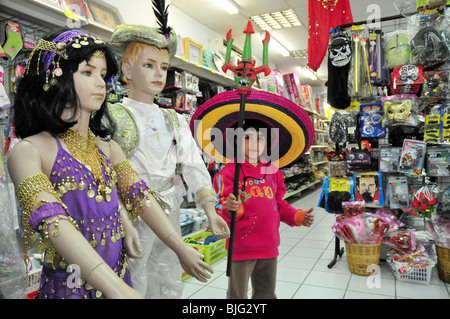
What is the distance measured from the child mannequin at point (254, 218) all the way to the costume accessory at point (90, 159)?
0.65m

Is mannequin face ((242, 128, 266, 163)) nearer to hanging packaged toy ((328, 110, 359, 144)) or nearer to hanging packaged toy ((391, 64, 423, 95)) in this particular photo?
hanging packaged toy ((328, 110, 359, 144))

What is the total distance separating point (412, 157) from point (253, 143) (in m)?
1.94

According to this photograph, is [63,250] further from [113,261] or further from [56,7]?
[56,7]

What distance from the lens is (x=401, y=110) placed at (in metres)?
2.79

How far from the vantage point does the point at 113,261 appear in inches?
39.9

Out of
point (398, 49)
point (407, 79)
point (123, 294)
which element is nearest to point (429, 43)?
point (398, 49)

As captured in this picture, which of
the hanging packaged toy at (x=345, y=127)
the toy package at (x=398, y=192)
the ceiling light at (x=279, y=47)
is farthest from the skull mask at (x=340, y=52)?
the ceiling light at (x=279, y=47)

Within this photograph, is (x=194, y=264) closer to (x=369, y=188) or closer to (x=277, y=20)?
(x=369, y=188)

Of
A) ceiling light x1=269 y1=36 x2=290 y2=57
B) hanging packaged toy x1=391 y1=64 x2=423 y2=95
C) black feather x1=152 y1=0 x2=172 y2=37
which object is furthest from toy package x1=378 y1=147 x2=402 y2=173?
ceiling light x1=269 y1=36 x2=290 y2=57

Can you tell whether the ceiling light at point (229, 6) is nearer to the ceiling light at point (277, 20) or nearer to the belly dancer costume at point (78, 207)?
the ceiling light at point (277, 20)

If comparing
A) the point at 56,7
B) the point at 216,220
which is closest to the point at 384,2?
the point at 56,7

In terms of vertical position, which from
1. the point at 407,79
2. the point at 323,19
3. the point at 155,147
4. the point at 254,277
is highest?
the point at 323,19
